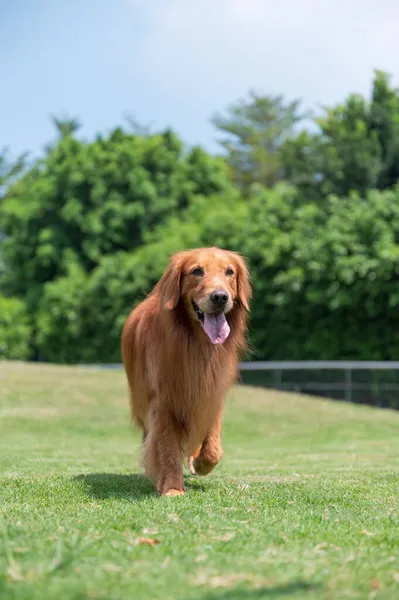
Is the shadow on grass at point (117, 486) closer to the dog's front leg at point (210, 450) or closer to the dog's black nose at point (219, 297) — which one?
the dog's front leg at point (210, 450)

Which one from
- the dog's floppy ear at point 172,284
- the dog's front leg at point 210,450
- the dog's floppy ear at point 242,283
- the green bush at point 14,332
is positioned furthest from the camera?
the green bush at point 14,332

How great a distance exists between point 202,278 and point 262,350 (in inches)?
797

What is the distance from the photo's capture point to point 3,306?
121 feet

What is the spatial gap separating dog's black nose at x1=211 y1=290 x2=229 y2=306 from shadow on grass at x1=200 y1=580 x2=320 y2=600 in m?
3.24

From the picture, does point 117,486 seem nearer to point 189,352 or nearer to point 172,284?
point 189,352

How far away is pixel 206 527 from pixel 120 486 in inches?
99.7

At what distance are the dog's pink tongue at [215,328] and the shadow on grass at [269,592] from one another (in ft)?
10.7

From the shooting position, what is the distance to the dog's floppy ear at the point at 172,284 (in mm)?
6879

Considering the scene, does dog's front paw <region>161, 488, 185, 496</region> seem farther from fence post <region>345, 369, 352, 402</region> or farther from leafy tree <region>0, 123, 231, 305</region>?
leafy tree <region>0, 123, 231, 305</region>

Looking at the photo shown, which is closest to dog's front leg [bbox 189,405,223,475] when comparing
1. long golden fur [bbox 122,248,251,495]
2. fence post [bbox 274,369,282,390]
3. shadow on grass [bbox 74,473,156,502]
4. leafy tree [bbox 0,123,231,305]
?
long golden fur [bbox 122,248,251,495]

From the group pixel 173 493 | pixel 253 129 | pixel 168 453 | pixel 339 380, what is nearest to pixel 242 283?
pixel 168 453

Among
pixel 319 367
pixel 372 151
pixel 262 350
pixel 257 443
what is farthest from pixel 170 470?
pixel 372 151

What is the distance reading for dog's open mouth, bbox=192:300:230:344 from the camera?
675 centimetres

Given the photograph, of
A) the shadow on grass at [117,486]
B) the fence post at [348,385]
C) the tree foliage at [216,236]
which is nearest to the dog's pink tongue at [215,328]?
the shadow on grass at [117,486]
